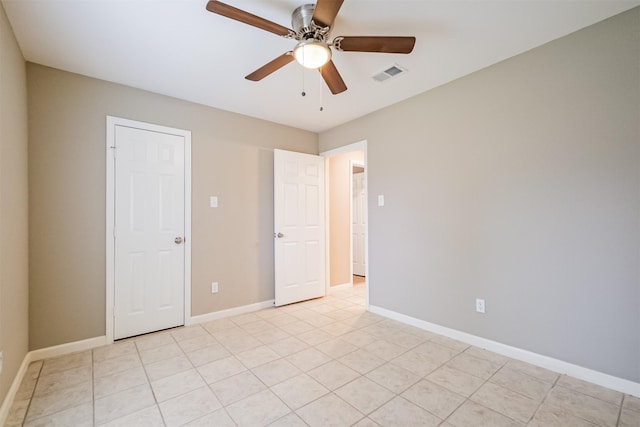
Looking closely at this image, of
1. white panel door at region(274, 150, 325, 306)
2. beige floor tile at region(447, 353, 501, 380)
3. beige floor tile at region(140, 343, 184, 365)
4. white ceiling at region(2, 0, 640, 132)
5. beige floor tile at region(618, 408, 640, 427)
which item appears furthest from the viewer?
white panel door at region(274, 150, 325, 306)

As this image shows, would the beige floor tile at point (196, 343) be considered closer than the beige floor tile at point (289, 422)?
No

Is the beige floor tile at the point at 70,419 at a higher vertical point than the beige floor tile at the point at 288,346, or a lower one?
higher

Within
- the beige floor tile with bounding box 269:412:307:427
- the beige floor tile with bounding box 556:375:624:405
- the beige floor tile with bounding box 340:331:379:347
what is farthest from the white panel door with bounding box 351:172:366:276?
the beige floor tile with bounding box 269:412:307:427

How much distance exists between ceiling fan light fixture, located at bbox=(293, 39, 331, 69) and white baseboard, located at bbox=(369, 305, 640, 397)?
261 centimetres

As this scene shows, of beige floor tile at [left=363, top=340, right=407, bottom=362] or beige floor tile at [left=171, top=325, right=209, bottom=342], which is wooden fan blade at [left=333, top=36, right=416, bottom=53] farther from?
beige floor tile at [left=171, top=325, right=209, bottom=342]

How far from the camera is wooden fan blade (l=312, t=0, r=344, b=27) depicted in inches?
56.6

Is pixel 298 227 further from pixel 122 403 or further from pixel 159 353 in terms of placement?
pixel 122 403

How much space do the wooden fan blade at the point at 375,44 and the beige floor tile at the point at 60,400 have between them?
2763mm

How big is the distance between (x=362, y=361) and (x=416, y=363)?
426mm

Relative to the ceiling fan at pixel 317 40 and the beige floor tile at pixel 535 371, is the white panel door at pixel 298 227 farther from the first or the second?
the beige floor tile at pixel 535 371

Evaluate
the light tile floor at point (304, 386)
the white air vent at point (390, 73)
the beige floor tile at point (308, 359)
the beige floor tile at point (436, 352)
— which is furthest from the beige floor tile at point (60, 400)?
the white air vent at point (390, 73)

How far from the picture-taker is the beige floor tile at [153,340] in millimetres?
2611

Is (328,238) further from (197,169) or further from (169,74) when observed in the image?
(169,74)

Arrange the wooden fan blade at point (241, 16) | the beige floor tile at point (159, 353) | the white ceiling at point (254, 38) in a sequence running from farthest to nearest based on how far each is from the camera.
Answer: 1. the beige floor tile at point (159, 353)
2. the white ceiling at point (254, 38)
3. the wooden fan blade at point (241, 16)
